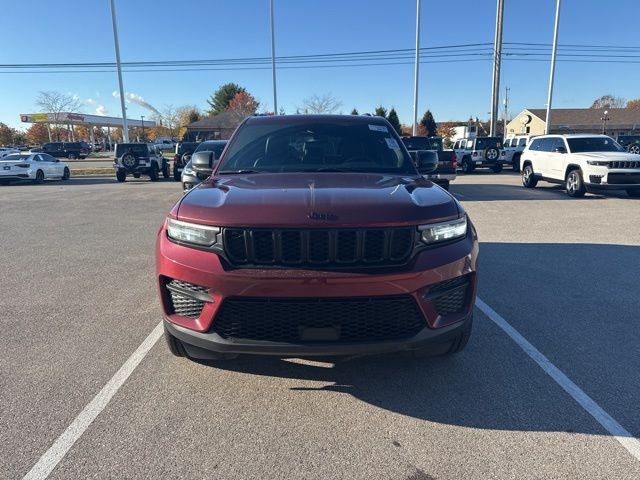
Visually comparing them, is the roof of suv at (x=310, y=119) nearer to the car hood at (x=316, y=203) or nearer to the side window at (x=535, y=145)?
the car hood at (x=316, y=203)

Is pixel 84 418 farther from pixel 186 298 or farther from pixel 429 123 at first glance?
pixel 429 123

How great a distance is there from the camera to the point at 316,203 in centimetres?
272

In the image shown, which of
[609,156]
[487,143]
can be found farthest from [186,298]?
[487,143]

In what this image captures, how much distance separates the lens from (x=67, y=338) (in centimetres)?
395

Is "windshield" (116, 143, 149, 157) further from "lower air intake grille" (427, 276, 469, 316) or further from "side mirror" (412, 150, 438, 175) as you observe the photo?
"lower air intake grille" (427, 276, 469, 316)

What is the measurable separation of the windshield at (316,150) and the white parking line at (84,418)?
1.71 m

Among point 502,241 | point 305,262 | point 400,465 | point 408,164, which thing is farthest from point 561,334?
point 502,241

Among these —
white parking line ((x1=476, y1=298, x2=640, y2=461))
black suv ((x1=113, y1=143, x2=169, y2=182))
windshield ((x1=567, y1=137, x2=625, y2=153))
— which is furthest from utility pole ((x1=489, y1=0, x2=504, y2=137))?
white parking line ((x1=476, y1=298, x2=640, y2=461))

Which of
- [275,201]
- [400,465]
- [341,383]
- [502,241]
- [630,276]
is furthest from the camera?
[502,241]

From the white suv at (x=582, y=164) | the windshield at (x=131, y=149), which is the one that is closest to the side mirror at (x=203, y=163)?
the white suv at (x=582, y=164)

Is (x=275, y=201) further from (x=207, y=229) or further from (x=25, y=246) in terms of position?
(x=25, y=246)

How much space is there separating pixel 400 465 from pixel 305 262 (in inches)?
46.7

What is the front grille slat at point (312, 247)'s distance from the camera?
2570mm

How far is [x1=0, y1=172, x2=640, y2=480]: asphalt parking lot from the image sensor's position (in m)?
2.39
